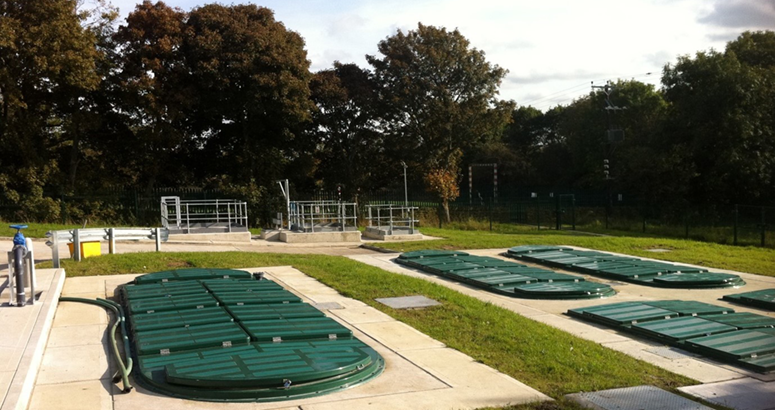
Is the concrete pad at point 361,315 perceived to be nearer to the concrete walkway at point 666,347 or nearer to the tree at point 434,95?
the concrete walkway at point 666,347

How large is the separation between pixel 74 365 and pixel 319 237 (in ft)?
50.8

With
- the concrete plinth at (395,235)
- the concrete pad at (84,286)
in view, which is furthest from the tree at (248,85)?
the concrete pad at (84,286)

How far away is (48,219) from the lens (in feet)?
83.8

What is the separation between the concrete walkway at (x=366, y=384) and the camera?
236 inches

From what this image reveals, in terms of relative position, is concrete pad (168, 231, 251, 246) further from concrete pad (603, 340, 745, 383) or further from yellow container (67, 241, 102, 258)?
concrete pad (603, 340, 745, 383)

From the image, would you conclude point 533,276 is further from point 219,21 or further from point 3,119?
point 3,119

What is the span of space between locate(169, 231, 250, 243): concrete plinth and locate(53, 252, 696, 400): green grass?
6.01 m

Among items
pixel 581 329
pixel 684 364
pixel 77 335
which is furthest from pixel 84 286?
pixel 684 364

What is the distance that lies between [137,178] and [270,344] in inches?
978

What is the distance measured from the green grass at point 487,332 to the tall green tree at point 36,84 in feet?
41.6

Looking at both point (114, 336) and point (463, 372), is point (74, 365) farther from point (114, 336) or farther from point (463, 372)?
point (463, 372)

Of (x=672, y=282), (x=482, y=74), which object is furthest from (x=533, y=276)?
(x=482, y=74)

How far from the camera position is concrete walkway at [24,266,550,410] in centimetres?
599

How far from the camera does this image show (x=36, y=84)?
85.4 ft
